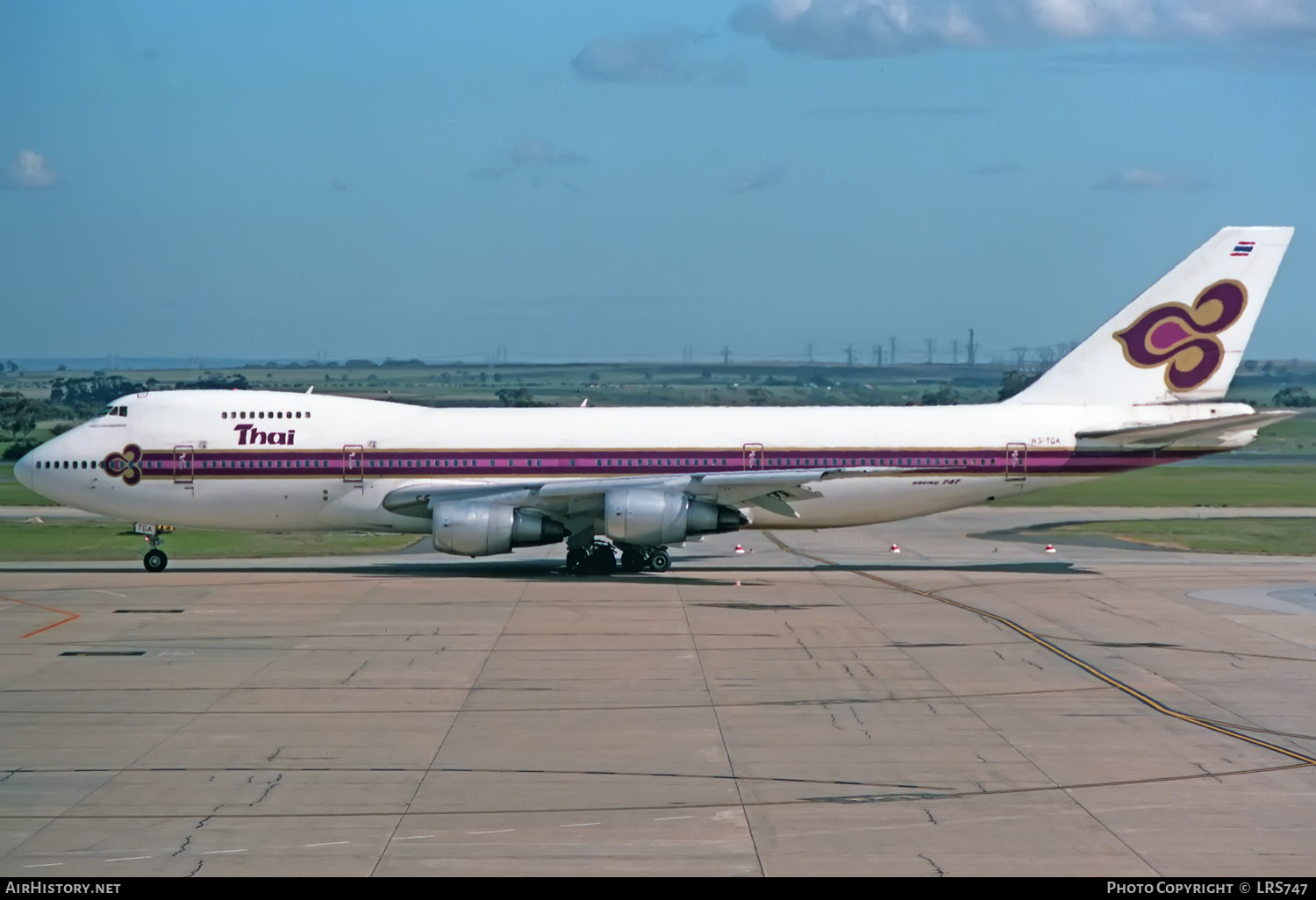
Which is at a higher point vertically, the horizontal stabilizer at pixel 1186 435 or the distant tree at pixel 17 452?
the horizontal stabilizer at pixel 1186 435

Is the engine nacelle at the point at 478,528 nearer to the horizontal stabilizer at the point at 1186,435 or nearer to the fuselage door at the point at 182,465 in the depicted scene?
the fuselage door at the point at 182,465

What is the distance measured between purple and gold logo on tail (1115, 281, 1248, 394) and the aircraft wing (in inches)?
285

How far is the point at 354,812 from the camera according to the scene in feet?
46.7

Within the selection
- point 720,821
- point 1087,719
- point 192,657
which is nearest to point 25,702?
point 192,657

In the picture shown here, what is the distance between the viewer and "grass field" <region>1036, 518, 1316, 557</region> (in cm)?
4059

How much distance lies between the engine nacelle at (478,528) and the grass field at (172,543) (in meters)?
8.57

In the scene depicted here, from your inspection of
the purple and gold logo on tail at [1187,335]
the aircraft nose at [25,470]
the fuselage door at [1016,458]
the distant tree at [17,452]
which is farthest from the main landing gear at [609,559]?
the distant tree at [17,452]

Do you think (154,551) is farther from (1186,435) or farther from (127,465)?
(1186,435)

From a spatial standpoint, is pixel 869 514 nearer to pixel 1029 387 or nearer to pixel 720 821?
pixel 1029 387

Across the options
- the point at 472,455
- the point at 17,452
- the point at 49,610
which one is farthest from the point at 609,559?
the point at 17,452

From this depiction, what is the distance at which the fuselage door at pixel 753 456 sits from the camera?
35.5 metres

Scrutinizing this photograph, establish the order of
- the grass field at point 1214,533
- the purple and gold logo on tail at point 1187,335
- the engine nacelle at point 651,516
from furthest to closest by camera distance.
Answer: the grass field at point 1214,533 → the purple and gold logo on tail at point 1187,335 → the engine nacelle at point 651,516

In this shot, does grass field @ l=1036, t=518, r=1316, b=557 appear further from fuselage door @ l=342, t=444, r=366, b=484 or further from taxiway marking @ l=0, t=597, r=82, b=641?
taxiway marking @ l=0, t=597, r=82, b=641

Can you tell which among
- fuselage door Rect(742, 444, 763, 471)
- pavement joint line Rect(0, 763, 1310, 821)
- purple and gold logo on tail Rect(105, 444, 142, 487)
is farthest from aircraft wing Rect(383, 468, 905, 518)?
pavement joint line Rect(0, 763, 1310, 821)
